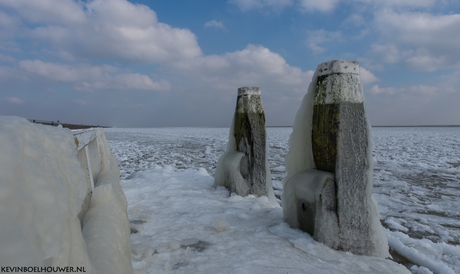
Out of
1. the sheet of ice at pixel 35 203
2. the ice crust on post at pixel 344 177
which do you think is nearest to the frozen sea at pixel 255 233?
the ice crust on post at pixel 344 177

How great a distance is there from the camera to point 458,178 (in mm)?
7090

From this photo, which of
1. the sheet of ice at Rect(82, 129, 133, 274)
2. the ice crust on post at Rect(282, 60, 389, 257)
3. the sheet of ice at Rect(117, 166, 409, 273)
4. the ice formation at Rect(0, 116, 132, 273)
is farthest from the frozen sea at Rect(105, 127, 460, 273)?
the ice formation at Rect(0, 116, 132, 273)

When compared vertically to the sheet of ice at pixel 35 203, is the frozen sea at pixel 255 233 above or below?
below

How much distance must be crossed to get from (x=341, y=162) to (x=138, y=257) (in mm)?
2250

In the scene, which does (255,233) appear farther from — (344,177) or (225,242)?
(344,177)

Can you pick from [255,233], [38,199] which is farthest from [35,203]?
[255,233]

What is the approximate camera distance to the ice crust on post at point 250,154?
496cm

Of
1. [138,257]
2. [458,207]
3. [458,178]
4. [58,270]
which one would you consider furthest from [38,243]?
[458,178]

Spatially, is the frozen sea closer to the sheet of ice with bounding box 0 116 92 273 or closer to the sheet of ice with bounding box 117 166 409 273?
the sheet of ice with bounding box 117 166 409 273

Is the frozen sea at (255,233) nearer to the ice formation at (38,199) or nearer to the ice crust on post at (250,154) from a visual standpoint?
the ice crust on post at (250,154)

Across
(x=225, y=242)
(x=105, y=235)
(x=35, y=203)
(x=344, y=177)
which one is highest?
(x=35, y=203)

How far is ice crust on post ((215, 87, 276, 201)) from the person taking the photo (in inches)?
195

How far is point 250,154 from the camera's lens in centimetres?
500

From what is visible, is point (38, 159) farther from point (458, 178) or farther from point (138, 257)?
point (458, 178)
